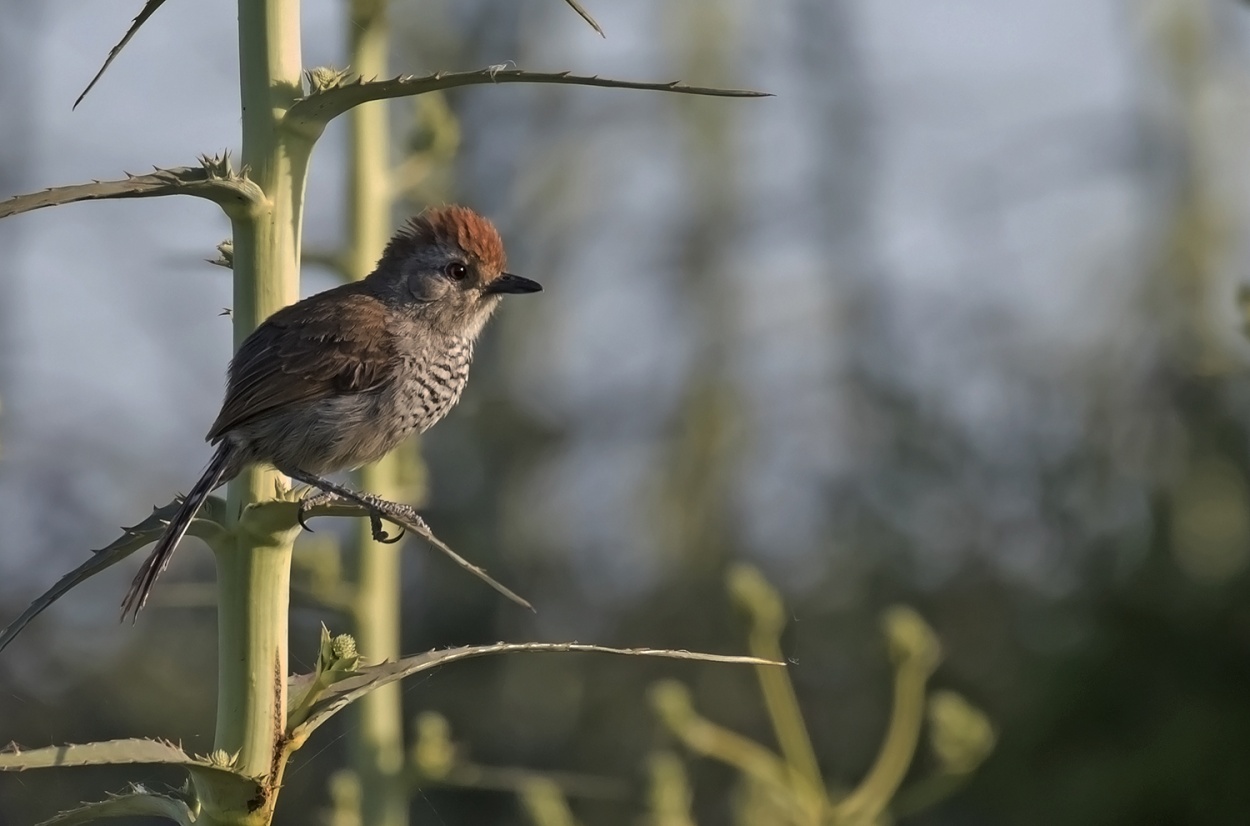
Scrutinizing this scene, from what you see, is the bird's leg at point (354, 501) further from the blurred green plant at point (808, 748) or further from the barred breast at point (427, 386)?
the blurred green plant at point (808, 748)

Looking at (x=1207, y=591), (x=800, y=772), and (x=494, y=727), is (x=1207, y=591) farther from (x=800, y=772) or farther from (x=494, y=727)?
(x=494, y=727)

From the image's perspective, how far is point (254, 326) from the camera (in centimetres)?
173

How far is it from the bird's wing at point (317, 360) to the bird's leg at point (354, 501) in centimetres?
17

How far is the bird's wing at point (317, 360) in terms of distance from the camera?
3053mm

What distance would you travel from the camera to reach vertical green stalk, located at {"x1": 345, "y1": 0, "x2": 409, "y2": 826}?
3.43m

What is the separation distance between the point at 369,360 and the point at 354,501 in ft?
5.28

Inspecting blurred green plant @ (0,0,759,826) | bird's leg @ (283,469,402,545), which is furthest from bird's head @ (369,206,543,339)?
blurred green plant @ (0,0,759,826)

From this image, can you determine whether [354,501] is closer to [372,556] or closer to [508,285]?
[372,556]

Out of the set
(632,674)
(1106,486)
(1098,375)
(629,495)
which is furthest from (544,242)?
(1106,486)

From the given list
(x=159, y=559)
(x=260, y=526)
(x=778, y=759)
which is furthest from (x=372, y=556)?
(x=260, y=526)

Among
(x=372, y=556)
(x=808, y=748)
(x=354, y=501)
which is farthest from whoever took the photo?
(x=372, y=556)

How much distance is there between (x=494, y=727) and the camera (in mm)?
10359

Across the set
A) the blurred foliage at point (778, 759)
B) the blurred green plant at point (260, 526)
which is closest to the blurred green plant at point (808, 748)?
the blurred foliage at point (778, 759)

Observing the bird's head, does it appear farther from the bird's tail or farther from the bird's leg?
the bird's tail
